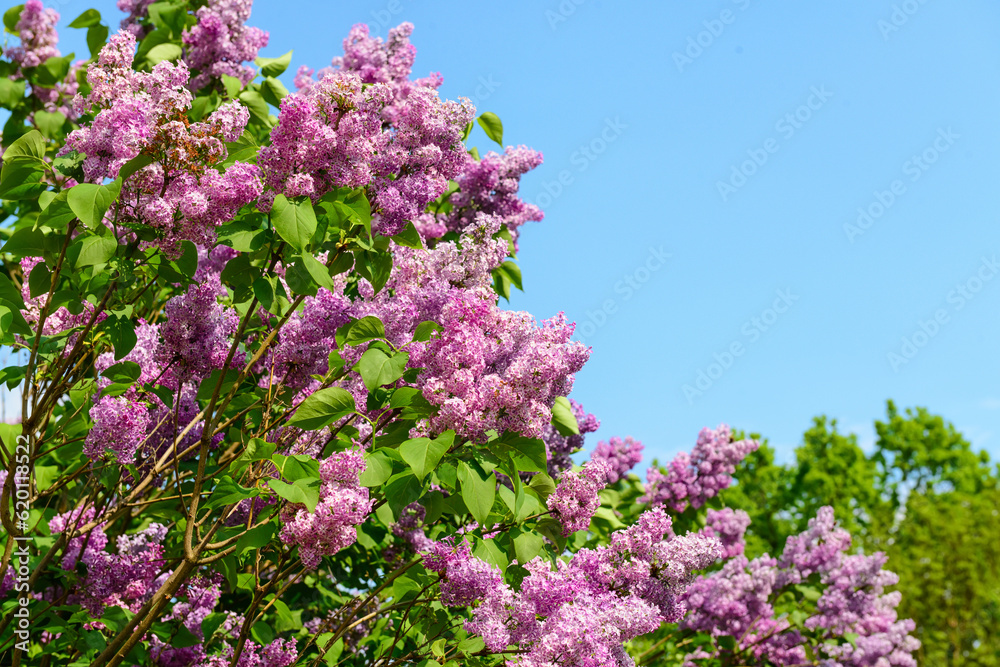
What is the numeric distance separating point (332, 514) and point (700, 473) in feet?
16.6

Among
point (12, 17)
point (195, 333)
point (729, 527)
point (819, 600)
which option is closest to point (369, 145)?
point (195, 333)

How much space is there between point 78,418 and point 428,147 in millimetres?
2242

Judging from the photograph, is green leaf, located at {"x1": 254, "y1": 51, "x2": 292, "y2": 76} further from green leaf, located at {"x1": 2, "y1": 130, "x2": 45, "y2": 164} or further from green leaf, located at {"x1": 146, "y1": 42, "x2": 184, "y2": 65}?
green leaf, located at {"x1": 2, "y1": 130, "x2": 45, "y2": 164}

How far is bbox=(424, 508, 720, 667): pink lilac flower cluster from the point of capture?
3074 millimetres

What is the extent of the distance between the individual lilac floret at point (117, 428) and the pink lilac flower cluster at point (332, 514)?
38.2 inches

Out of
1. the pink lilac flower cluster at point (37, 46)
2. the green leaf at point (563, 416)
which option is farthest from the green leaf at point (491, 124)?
the pink lilac flower cluster at point (37, 46)

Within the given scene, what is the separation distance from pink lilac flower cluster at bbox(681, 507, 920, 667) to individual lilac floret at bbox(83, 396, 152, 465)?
16.9 feet

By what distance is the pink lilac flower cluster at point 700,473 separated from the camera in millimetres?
6844

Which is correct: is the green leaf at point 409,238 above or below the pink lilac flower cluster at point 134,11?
below

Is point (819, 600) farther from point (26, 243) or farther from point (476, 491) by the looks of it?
point (26, 243)

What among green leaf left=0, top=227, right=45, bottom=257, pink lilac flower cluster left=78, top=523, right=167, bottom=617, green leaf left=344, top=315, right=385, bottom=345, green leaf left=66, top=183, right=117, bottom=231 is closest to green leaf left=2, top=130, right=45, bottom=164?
green leaf left=0, top=227, right=45, bottom=257

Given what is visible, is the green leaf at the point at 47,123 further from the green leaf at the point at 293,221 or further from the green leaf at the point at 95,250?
the green leaf at the point at 293,221

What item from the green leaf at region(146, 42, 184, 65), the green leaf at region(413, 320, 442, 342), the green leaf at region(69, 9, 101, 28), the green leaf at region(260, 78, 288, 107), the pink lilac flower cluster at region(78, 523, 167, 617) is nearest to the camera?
the green leaf at region(413, 320, 442, 342)

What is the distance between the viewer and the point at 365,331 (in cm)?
313
